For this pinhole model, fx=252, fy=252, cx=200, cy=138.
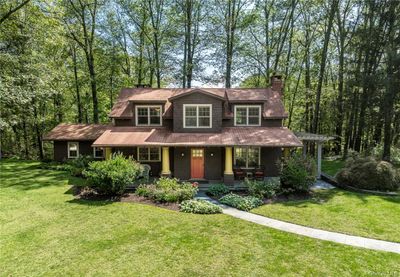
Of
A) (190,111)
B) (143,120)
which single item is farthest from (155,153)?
(190,111)

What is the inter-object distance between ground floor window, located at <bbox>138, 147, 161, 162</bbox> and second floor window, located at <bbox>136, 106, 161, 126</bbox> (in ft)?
6.27

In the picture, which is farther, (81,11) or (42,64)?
(81,11)

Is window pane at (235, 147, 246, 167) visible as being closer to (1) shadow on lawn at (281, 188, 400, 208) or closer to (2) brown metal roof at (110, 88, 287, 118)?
(2) brown metal roof at (110, 88, 287, 118)

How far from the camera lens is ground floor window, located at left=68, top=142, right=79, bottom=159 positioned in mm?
21391

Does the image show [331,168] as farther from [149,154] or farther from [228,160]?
[149,154]

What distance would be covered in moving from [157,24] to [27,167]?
1812cm

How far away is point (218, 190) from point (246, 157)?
372 cm

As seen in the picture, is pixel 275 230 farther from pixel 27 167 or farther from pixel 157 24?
pixel 157 24

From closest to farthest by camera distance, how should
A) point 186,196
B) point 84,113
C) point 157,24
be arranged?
point 186,196 < point 157,24 < point 84,113

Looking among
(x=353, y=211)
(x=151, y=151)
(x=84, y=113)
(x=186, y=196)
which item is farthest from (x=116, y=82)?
(x=353, y=211)

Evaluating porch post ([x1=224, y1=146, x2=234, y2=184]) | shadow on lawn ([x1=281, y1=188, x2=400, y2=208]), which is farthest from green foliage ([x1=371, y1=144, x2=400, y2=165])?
porch post ([x1=224, y1=146, x2=234, y2=184])

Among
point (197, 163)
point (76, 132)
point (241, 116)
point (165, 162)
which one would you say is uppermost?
point (241, 116)

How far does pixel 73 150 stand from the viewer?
70.6 ft

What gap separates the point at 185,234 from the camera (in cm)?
851
